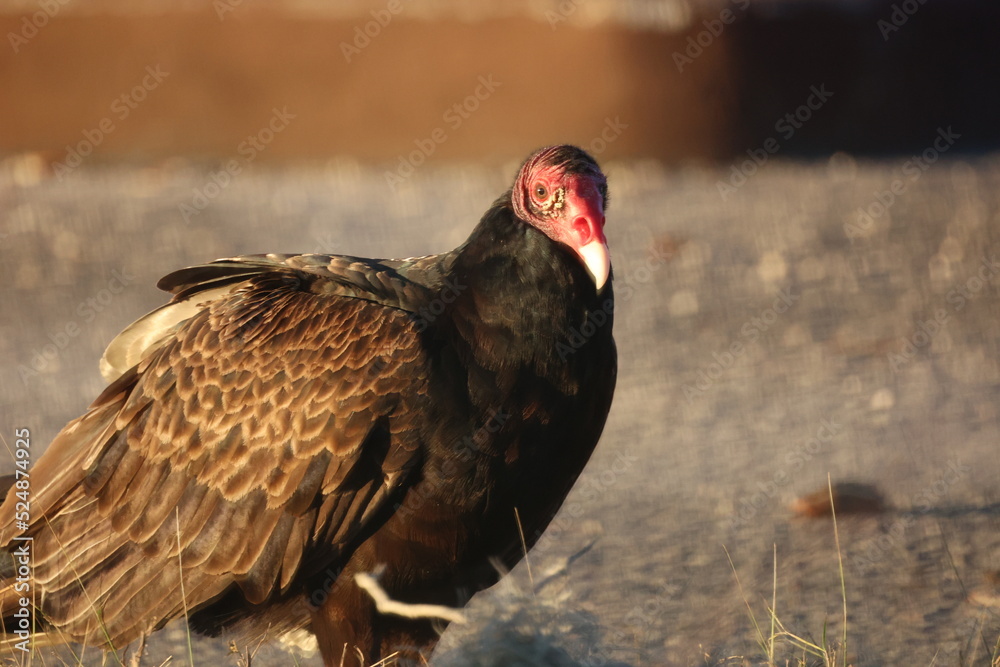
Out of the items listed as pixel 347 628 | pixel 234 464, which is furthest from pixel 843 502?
pixel 234 464

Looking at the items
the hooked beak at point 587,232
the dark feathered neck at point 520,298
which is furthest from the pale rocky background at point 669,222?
the hooked beak at point 587,232

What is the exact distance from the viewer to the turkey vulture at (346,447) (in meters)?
2.93

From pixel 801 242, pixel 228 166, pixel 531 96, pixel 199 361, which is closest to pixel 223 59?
pixel 228 166

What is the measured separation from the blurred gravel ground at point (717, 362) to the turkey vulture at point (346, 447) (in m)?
0.53

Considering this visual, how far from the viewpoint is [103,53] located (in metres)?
11.1

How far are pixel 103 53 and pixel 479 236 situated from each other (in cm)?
915

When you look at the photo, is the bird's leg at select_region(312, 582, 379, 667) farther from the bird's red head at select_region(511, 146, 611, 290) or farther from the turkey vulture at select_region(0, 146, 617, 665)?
the bird's red head at select_region(511, 146, 611, 290)

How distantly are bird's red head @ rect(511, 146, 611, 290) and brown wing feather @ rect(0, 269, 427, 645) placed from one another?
1.57 ft

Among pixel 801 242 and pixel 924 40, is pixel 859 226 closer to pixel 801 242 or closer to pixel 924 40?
pixel 801 242

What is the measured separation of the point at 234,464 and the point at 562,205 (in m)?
1.14

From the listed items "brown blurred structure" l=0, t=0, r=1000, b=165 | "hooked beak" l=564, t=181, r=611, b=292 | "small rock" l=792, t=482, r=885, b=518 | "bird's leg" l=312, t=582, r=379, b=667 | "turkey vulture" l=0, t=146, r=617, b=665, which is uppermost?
"brown blurred structure" l=0, t=0, r=1000, b=165

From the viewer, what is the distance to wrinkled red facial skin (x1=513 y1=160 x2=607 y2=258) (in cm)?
308

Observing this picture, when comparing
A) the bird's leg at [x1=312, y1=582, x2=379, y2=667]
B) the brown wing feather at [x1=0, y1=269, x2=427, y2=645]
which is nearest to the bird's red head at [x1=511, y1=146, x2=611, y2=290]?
the brown wing feather at [x1=0, y1=269, x2=427, y2=645]

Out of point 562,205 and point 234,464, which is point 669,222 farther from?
point 234,464
